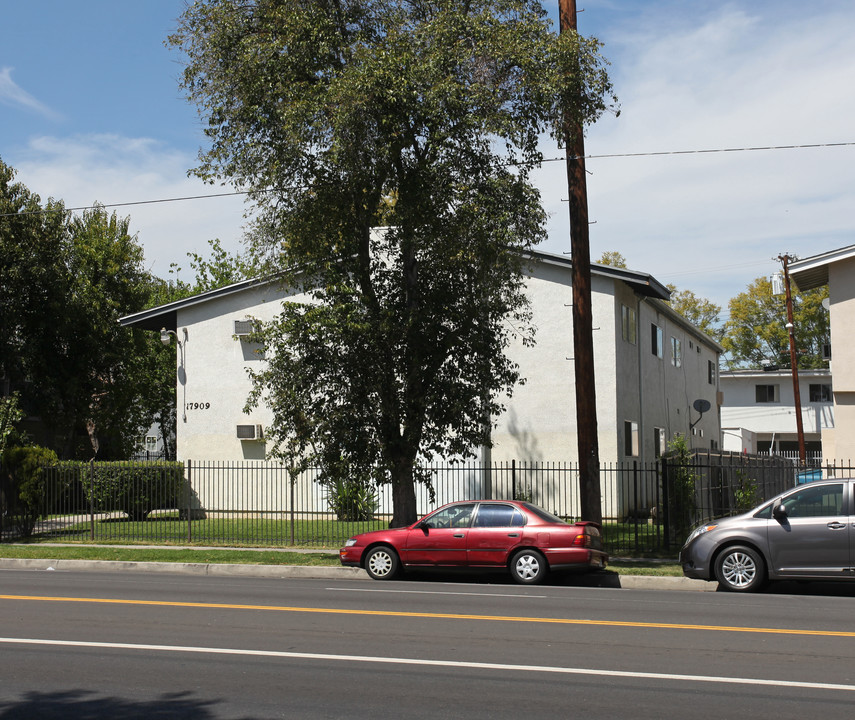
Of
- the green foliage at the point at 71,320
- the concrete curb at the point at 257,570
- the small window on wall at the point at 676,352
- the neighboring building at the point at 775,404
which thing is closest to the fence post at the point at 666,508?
the concrete curb at the point at 257,570

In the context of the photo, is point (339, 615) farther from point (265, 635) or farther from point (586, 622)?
point (586, 622)

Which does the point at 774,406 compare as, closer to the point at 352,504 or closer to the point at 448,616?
the point at 352,504

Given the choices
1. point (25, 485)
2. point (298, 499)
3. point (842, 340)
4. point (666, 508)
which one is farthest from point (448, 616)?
point (298, 499)

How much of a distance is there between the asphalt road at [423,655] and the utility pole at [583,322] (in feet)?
12.7

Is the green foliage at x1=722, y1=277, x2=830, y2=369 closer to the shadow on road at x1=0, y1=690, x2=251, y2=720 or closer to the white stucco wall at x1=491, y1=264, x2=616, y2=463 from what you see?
the white stucco wall at x1=491, y1=264, x2=616, y2=463

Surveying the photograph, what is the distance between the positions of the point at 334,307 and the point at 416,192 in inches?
98.5

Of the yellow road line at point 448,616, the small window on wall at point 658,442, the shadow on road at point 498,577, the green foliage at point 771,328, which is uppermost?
the green foliage at point 771,328

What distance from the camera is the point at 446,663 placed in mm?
8078

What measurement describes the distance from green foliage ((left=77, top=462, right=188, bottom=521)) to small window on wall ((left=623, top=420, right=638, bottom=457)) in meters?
12.0

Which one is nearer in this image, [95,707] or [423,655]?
[95,707]

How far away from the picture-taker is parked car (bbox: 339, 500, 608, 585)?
14617 millimetres

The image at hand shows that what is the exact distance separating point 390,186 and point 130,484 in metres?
12.8

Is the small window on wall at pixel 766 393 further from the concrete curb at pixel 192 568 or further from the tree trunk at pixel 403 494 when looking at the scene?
the concrete curb at pixel 192 568

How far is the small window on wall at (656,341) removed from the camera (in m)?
29.8
